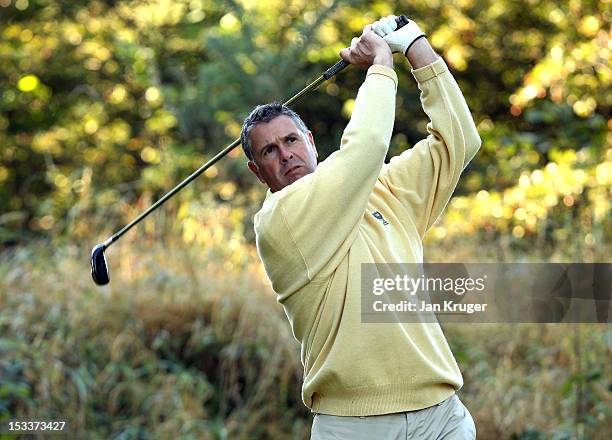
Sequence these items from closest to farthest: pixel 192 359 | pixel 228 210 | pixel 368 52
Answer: pixel 368 52
pixel 192 359
pixel 228 210

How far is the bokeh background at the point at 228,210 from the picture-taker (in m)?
5.49

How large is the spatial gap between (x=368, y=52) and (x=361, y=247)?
0.58m

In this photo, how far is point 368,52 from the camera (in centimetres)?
296

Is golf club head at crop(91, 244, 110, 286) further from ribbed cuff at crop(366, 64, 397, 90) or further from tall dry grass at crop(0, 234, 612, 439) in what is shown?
tall dry grass at crop(0, 234, 612, 439)

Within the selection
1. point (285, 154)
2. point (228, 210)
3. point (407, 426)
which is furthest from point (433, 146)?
point (228, 210)

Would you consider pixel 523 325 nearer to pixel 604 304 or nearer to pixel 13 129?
pixel 604 304

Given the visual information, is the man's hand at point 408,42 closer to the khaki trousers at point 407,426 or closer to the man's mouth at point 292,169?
the man's mouth at point 292,169

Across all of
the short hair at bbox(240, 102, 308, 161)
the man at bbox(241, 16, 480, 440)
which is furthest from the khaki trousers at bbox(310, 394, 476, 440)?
the short hair at bbox(240, 102, 308, 161)

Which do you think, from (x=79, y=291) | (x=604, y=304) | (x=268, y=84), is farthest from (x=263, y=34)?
(x=604, y=304)

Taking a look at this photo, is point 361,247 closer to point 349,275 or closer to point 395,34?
point 349,275

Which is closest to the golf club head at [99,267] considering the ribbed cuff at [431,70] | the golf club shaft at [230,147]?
the golf club shaft at [230,147]

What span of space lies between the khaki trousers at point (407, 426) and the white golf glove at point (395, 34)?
3.39 feet

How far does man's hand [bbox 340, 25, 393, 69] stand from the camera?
290cm

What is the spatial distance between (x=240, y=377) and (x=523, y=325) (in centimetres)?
171
